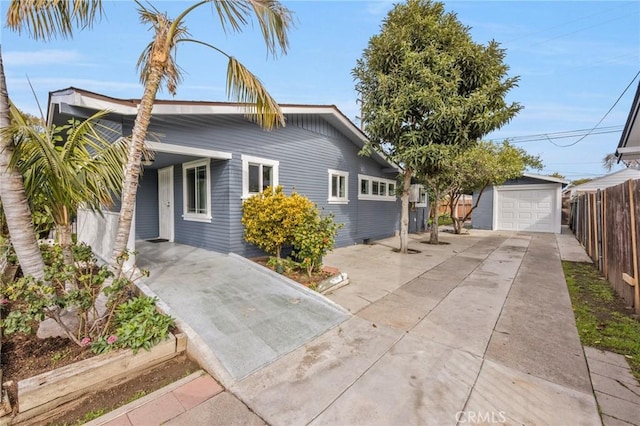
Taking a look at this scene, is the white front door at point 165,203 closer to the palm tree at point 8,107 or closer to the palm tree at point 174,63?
the palm tree at point 174,63

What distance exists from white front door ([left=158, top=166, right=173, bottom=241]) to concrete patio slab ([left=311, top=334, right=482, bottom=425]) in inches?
298

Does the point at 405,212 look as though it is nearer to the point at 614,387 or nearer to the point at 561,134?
the point at 614,387

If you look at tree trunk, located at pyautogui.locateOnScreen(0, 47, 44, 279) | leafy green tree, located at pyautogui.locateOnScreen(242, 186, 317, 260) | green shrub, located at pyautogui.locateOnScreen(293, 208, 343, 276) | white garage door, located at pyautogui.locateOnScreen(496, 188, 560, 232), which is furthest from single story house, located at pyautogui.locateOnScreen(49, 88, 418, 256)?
white garage door, located at pyautogui.locateOnScreen(496, 188, 560, 232)

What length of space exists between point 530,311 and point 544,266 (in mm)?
4110

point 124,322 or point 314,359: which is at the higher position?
point 124,322

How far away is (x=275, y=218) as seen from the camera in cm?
579

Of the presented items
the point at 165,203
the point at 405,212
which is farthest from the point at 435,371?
the point at 165,203

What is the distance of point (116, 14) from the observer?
3.59 metres

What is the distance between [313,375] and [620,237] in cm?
609

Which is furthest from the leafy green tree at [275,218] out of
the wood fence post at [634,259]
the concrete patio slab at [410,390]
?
the wood fence post at [634,259]

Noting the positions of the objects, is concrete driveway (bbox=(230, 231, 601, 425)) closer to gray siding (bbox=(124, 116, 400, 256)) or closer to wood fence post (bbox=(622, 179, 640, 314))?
wood fence post (bbox=(622, 179, 640, 314))

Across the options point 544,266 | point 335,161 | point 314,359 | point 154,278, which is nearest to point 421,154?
point 335,161

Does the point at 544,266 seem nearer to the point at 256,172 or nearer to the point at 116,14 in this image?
the point at 256,172

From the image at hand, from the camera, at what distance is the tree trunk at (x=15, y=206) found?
2.74 meters
